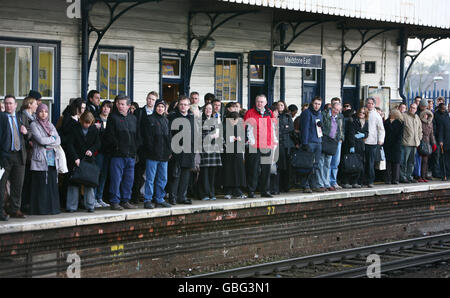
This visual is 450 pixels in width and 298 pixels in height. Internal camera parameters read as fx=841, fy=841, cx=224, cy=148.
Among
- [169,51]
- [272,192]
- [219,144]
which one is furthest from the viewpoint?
[169,51]

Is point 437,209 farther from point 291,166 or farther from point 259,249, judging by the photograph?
point 259,249

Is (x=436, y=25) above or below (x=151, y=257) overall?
above

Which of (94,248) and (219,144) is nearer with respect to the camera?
(94,248)

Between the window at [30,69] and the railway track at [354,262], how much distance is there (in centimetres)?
472

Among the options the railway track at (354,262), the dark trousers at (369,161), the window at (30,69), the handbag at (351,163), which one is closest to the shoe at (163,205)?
the railway track at (354,262)

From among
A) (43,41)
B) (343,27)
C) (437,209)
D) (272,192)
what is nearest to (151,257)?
(272,192)

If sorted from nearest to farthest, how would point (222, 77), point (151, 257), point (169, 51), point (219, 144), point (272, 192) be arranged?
point (151, 257), point (219, 144), point (272, 192), point (169, 51), point (222, 77)

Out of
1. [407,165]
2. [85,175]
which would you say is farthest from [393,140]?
[85,175]

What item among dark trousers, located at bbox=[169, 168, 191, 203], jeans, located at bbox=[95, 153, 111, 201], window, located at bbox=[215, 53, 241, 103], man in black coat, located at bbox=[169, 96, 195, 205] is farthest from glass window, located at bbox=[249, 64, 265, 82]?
jeans, located at bbox=[95, 153, 111, 201]

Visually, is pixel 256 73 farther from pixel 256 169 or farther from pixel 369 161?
pixel 256 169

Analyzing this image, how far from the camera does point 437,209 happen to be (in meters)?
18.2

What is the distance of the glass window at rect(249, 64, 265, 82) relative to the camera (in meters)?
18.9

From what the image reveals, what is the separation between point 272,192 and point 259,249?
1.34 m

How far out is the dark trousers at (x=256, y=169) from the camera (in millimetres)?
14500
